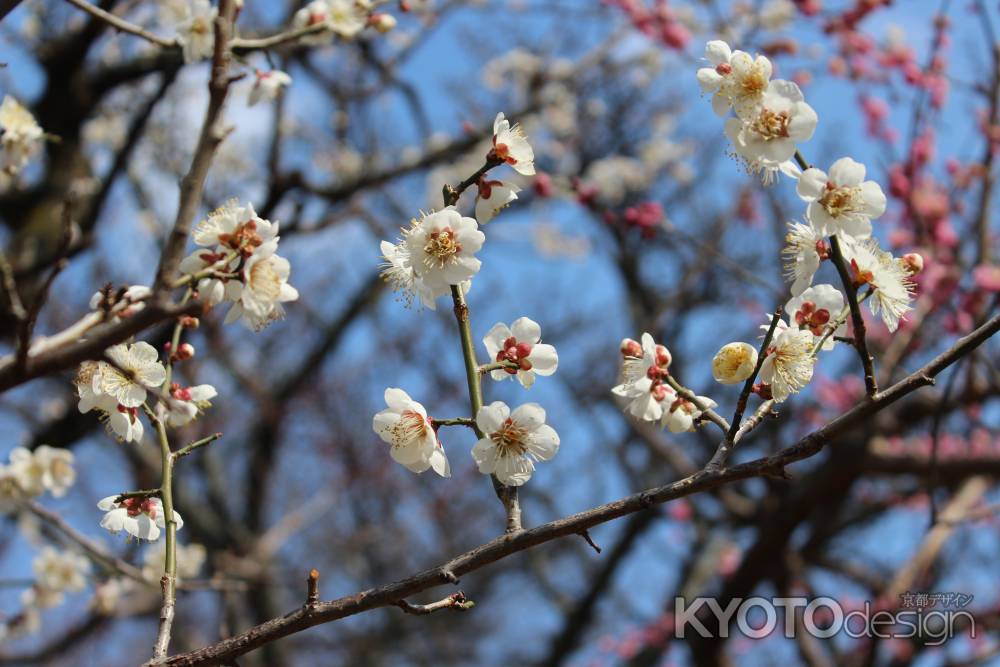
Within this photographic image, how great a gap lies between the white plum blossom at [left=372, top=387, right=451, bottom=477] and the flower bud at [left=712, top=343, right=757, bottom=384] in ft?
1.56

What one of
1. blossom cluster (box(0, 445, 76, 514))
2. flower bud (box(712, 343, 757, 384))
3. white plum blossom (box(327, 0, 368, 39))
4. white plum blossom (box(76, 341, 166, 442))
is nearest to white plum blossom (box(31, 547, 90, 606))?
blossom cluster (box(0, 445, 76, 514))

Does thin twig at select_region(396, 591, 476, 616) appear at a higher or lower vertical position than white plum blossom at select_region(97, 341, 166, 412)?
lower

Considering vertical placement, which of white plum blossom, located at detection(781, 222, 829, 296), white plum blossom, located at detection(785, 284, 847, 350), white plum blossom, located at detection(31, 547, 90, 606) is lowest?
white plum blossom, located at detection(31, 547, 90, 606)

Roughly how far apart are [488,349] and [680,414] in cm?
34

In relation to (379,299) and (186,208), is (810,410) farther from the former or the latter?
(186,208)

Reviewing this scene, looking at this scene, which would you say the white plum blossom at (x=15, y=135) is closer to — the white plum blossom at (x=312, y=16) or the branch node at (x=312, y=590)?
the white plum blossom at (x=312, y=16)

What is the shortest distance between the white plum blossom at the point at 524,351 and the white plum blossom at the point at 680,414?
204mm

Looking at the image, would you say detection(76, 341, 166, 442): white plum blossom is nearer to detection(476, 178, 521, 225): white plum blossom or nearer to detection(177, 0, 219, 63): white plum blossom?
detection(476, 178, 521, 225): white plum blossom

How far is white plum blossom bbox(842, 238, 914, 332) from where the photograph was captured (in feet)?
4.93

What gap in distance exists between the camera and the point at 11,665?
20.8 feet

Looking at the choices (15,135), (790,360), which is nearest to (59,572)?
(15,135)

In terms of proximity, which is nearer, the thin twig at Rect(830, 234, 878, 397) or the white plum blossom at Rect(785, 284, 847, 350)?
the thin twig at Rect(830, 234, 878, 397)

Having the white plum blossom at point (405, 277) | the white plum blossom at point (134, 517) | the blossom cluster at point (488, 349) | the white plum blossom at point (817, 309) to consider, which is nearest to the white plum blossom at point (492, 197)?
the blossom cluster at point (488, 349)

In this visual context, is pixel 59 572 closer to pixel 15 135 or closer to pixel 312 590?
pixel 15 135
